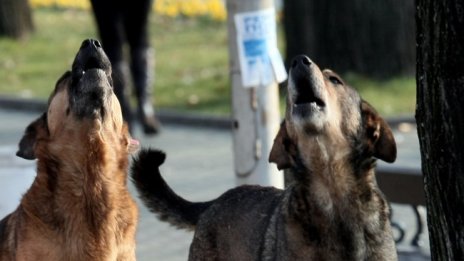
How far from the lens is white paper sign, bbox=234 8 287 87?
8.25 meters

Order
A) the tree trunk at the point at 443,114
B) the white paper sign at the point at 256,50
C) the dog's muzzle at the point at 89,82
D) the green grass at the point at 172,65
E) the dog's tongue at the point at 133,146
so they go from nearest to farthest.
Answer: the tree trunk at the point at 443,114, the dog's muzzle at the point at 89,82, the dog's tongue at the point at 133,146, the white paper sign at the point at 256,50, the green grass at the point at 172,65

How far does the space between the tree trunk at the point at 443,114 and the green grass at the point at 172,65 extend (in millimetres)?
9636

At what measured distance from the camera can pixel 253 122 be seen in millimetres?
8391

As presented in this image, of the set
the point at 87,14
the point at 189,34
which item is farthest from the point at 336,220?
the point at 87,14

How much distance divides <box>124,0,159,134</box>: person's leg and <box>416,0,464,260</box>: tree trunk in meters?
8.37

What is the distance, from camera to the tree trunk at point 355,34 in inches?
639

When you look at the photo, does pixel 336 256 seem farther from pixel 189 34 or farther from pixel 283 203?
pixel 189 34

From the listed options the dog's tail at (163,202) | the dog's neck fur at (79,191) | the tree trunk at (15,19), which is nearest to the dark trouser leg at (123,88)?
the dog's tail at (163,202)

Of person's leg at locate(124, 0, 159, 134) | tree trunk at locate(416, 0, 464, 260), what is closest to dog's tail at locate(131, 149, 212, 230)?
tree trunk at locate(416, 0, 464, 260)

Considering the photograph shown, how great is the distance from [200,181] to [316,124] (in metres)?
6.58

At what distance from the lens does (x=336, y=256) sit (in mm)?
5922

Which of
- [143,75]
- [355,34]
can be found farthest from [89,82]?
[355,34]

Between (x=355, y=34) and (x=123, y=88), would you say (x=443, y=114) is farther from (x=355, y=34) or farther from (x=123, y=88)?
(x=355, y=34)

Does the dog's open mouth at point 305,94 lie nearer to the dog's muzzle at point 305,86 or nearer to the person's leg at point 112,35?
the dog's muzzle at point 305,86
